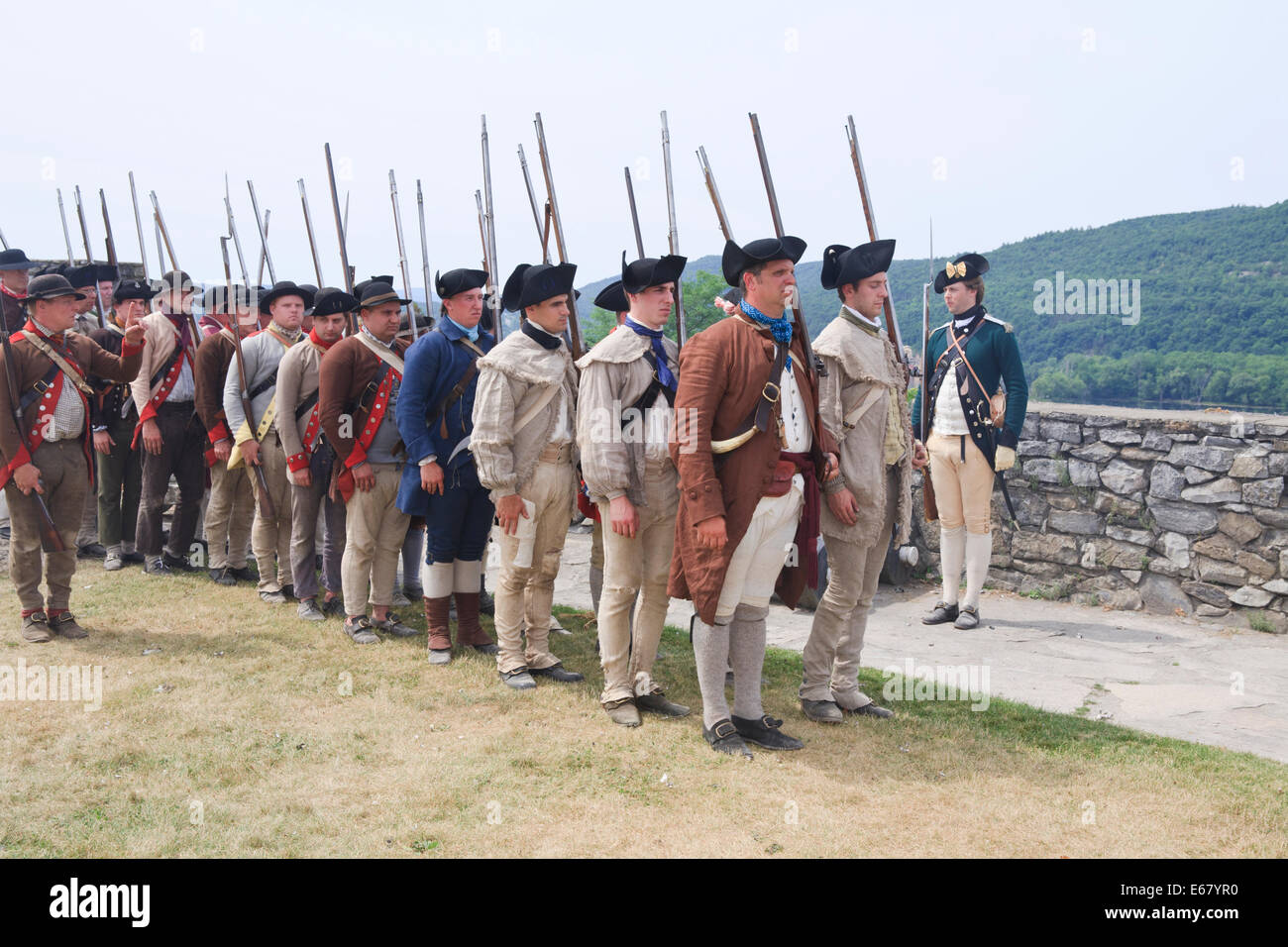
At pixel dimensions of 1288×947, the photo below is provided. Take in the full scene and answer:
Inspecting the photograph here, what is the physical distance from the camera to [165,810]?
3684 mm

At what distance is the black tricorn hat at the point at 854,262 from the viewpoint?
4629mm

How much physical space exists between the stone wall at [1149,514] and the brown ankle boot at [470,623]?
378 centimetres

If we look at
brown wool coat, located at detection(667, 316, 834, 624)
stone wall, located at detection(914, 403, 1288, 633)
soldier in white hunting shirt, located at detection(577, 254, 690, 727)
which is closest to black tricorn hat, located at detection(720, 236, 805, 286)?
brown wool coat, located at detection(667, 316, 834, 624)

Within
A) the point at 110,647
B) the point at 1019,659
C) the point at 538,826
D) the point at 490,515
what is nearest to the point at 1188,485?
the point at 1019,659

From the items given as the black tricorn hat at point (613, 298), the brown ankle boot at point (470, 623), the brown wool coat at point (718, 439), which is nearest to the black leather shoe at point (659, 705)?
the brown wool coat at point (718, 439)

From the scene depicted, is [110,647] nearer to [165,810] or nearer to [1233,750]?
[165,810]

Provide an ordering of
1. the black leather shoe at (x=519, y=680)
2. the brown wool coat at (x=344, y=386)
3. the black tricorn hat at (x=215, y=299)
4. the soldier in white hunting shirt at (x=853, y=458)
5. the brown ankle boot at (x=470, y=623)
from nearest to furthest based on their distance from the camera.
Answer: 1. the soldier in white hunting shirt at (x=853, y=458)
2. the black leather shoe at (x=519, y=680)
3. the brown ankle boot at (x=470, y=623)
4. the brown wool coat at (x=344, y=386)
5. the black tricorn hat at (x=215, y=299)

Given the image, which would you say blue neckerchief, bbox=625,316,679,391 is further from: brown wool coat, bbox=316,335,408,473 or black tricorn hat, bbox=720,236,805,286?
brown wool coat, bbox=316,335,408,473

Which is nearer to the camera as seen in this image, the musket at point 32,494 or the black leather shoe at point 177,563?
the musket at point 32,494

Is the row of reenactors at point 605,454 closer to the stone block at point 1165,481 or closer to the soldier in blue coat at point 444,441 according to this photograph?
the soldier in blue coat at point 444,441

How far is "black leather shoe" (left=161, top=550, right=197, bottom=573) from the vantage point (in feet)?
25.5

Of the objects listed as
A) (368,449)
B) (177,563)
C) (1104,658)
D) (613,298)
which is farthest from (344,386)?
(1104,658)

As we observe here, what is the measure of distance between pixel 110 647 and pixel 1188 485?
22.5 feet

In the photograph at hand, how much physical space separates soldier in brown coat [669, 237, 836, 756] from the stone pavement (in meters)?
1.56
